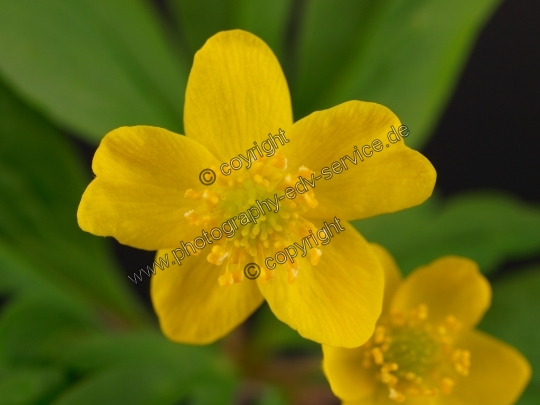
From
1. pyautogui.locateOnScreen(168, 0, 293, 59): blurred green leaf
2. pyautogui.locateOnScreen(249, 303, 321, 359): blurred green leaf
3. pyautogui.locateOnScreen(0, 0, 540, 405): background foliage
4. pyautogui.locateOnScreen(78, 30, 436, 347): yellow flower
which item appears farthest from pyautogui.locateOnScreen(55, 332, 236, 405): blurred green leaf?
pyautogui.locateOnScreen(168, 0, 293, 59): blurred green leaf

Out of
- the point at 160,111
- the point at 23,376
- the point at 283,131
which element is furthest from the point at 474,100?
the point at 23,376

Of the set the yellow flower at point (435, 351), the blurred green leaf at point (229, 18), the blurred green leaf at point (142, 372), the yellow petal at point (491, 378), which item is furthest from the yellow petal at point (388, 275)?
the blurred green leaf at point (229, 18)

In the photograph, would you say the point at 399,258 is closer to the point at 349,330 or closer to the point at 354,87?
the point at 354,87

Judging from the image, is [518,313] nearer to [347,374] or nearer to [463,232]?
[463,232]

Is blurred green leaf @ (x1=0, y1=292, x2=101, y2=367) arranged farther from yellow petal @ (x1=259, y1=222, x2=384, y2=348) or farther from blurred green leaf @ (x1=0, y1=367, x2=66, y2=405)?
yellow petal @ (x1=259, y1=222, x2=384, y2=348)

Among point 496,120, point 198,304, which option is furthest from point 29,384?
point 496,120

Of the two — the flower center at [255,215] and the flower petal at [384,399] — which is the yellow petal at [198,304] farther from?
the flower petal at [384,399]
